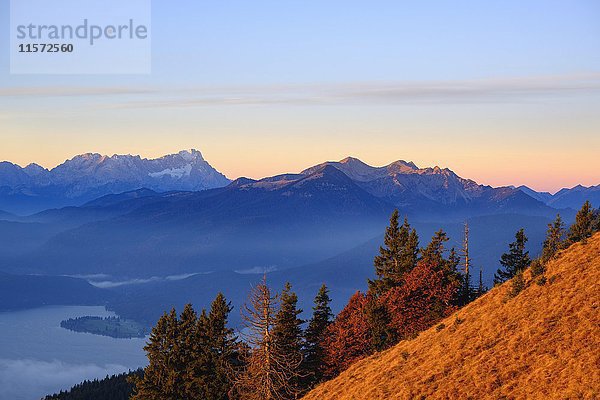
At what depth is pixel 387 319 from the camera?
6644 centimetres

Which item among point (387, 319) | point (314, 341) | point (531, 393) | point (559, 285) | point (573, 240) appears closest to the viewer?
point (531, 393)

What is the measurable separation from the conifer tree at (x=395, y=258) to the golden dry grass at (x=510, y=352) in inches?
807

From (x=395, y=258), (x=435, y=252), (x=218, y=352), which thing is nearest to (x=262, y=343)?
(x=218, y=352)

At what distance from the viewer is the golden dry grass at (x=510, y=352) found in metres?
34.1

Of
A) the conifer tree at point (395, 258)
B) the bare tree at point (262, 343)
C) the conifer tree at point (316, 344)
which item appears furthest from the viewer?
the conifer tree at point (395, 258)

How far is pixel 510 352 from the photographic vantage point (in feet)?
128

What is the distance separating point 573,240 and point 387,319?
21613 mm

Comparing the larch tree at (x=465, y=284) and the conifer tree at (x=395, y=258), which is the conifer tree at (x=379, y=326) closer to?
the conifer tree at (x=395, y=258)

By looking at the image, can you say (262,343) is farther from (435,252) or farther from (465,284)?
(465,284)

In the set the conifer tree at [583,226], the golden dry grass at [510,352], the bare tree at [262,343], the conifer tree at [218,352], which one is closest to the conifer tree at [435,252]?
the golden dry grass at [510,352]

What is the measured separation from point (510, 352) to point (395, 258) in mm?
41007

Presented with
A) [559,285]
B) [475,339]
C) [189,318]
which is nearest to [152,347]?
[189,318]

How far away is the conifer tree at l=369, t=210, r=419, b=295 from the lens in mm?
76125

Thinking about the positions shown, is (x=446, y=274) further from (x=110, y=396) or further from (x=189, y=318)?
(x=110, y=396)
